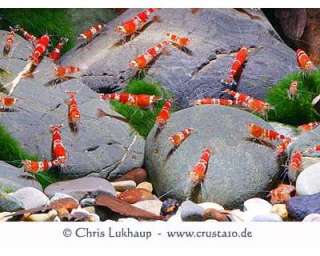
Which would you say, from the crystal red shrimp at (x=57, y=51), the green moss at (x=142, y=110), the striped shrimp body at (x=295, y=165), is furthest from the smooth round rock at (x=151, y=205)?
the crystal red shrimp at (x=57, y=51)

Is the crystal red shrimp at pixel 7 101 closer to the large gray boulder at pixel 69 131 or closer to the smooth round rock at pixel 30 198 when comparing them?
the large gray boulder at pixel 69 131

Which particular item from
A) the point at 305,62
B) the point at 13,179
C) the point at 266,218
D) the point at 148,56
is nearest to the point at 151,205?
the point at 266,218

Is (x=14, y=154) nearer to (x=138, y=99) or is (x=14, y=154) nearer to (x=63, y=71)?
(x=63, y=71)

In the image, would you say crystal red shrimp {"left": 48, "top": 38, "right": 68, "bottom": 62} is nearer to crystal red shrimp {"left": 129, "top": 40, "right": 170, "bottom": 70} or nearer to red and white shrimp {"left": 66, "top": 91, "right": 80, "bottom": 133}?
red and white shrimp {"left": 66, "top": 91, "right": 80, "bottom": 133}

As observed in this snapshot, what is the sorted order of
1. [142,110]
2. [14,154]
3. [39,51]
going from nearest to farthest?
[14,154] → [142,110] → [39,51]

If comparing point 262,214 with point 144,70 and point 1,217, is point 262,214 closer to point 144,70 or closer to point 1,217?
point 144,70

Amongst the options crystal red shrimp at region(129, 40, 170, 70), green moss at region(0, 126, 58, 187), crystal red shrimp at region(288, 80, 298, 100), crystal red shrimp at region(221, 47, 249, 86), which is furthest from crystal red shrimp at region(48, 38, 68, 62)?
crystal red shrimp at region(288, 80, 298, 100)
